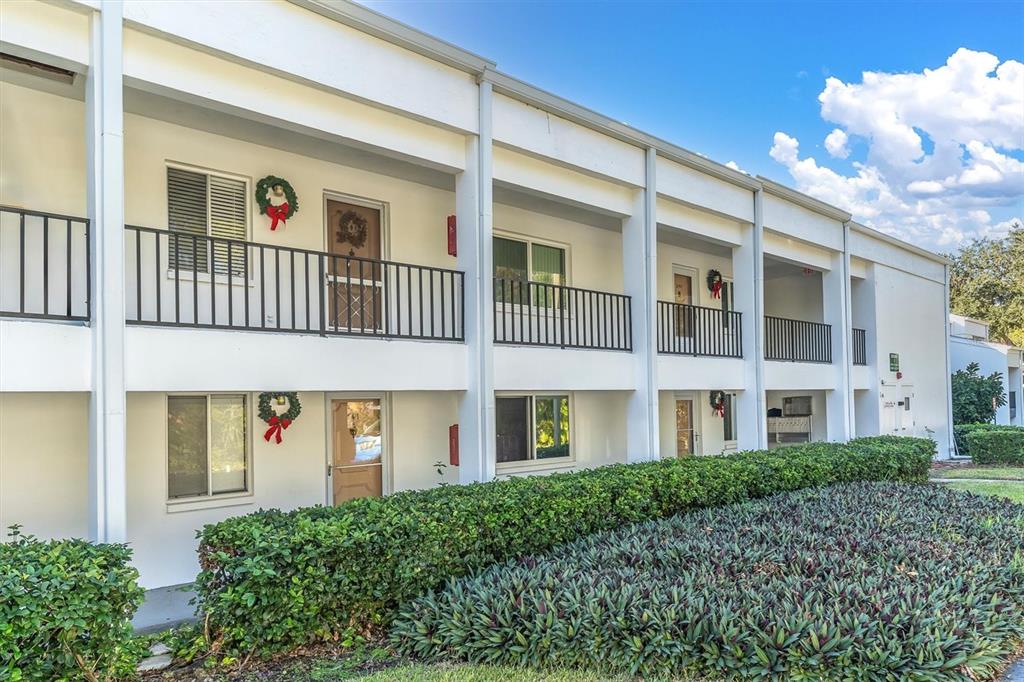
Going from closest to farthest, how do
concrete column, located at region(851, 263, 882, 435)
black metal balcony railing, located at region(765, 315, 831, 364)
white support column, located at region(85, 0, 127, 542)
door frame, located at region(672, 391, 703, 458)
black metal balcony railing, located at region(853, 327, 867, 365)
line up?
white support column, located at region(85, 0, 127, 542) → black metal balcony railing, located at region(765, 315, 831, 364) → door frame, located at region(672, 391, 703, 458) → black metal balcony railing, located at region(853, 327, 867, 365) → concrete column, located at region(851, 263, 882, 435)

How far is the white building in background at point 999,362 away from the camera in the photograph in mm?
25766

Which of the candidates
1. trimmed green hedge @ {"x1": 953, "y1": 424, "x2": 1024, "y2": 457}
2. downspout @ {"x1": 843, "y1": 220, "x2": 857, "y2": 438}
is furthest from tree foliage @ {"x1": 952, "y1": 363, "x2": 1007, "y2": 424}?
downspout @ {"x1": 843, "y1": 220, "x2": 857, "y2": 438}

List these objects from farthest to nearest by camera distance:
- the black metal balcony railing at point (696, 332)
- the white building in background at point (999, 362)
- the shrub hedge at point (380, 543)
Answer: the white building in background at point (999, 362), the black metal balcony railing at point (696, 332), the shrub hedge at point (380, 543)

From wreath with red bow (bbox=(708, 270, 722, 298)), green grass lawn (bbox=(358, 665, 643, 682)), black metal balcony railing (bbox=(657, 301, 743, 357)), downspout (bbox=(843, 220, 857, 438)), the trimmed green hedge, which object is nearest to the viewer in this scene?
green grass lawn (bbox=(358, 665, 643, 682))

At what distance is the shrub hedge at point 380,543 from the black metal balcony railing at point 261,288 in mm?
2233

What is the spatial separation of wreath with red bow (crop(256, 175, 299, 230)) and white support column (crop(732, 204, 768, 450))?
28.9 feet

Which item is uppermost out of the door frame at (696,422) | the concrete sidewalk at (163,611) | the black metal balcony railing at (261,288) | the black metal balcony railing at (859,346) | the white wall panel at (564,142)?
the white wall panel at (564,142)

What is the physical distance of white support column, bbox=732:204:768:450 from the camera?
1353 centimetres

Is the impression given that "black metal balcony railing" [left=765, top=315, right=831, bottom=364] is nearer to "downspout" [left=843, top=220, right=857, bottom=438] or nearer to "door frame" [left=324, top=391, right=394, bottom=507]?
"downspout" [left=843, top=220, right=857, bottom=438]

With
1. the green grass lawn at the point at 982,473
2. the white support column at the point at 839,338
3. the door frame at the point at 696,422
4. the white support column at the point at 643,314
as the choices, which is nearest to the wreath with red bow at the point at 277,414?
the white support column at the point at 643,314

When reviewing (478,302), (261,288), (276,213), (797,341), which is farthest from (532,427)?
(797,341)

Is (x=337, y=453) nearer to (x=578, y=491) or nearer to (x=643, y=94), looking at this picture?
(x=578, y=491)

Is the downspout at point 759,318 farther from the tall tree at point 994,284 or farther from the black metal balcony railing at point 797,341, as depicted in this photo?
the tall tree at point 994,284

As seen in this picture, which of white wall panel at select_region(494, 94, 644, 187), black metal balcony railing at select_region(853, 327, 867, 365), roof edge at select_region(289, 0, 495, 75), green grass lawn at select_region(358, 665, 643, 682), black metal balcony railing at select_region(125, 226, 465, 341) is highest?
roof edge at select_region(289, 0, 495, 75)
